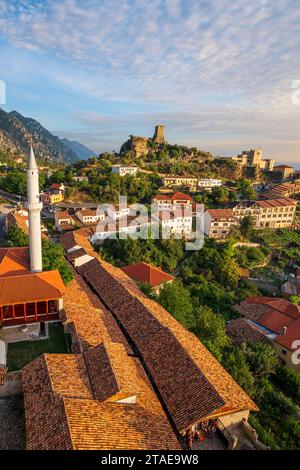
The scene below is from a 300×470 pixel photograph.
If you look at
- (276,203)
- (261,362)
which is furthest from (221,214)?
(261,362)

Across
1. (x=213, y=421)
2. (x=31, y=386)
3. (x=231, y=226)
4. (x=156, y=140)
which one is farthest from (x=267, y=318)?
(x=156, y=140)

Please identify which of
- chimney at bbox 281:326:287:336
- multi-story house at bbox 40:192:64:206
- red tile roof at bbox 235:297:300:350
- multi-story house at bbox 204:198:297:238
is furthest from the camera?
multi-story house at bbox 40:192:64:206

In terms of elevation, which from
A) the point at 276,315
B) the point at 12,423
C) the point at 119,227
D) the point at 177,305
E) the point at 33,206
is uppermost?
the point at 33,206

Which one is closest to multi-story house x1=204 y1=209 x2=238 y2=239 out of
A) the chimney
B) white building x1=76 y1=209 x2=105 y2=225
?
white building x1=76 y1=209 x2=105 y2=225

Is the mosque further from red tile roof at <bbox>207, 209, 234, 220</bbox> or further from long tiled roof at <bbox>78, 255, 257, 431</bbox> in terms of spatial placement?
red tile roof at <bbox>207, 209, 234, 220</bbox>

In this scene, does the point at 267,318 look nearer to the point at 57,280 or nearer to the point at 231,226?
the point at 57,280

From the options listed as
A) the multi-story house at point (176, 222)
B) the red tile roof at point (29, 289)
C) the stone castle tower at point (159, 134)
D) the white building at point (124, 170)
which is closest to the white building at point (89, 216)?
the multi-story house at point (176, 222)

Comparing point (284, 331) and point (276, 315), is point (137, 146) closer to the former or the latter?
point (276, 315)
